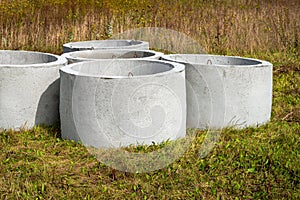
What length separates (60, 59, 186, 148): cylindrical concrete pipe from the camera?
14.9ft

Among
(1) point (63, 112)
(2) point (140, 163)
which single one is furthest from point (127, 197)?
(1) point (63, 112)

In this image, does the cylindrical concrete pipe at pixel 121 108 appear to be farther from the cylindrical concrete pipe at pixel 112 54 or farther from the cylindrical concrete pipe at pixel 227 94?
the cylindrical concrete pipe at pixel 112 54

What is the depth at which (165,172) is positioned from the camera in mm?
4195

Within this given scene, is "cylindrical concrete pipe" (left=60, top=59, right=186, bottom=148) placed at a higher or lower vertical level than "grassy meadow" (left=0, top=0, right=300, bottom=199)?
higher

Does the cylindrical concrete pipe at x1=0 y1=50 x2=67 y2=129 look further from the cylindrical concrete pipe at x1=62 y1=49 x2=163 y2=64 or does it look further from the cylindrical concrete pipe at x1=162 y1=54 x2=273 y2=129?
the cylindrical concrete pipe at x1=162 y1=54 x2=273 y2=129

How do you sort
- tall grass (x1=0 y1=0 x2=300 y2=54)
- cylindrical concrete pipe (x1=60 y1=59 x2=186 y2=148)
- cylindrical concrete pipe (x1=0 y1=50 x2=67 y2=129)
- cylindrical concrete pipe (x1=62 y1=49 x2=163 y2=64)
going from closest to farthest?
1. cylindrical concrete pipe (x1=60 y1=59 x2=186 y2=148)
2. cylindrical concrete pipe (x1=0 y1=50 x2=67 y2=129)
3. cylindrical concrete pipe (x1=62 y1=49 x2=163 y2=64)
4. tall grass (x1=0 y1=0 x2=300 y2=54)

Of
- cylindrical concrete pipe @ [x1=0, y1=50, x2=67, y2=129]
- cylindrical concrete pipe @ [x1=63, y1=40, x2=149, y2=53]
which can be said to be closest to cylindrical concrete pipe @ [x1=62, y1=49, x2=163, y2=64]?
cylindrical concrete pipe @ [x1=63, y1=40, x2=149, y2=53]

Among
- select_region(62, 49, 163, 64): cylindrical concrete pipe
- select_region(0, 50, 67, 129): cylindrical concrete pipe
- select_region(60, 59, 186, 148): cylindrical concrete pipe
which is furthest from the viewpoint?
select_region(62, 49, 163, 64): cylindrical concrete pipe

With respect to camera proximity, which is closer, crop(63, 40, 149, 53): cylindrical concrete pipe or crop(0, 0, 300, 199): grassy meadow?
crop(0, 0, 300, 199): grassy meadow

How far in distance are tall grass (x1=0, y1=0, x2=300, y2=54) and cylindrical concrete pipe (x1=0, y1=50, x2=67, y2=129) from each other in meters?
3.83

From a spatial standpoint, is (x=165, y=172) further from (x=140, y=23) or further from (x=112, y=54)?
(x=140, y=23)

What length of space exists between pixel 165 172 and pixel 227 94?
154cm

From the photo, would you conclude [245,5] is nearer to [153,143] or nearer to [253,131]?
[253,131]

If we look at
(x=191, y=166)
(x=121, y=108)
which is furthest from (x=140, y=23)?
(x=191, y=166)
